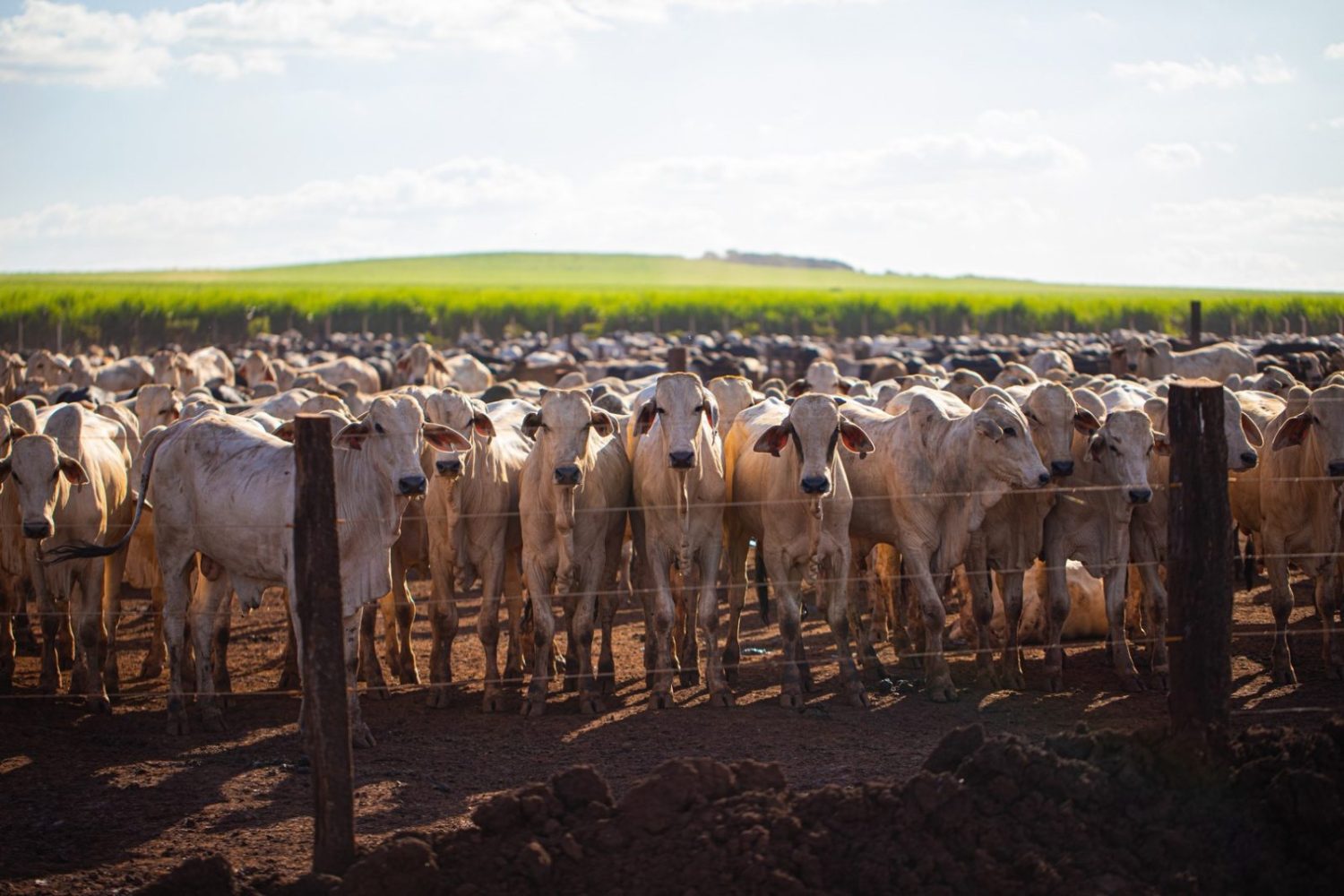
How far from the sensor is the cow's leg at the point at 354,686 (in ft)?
31.5

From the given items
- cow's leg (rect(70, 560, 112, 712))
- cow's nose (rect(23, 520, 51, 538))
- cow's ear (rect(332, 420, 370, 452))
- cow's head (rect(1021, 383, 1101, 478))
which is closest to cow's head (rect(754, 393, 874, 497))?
cow's head (rect(1021, 383, 1101, 478))

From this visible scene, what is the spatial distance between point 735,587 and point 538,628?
190cm

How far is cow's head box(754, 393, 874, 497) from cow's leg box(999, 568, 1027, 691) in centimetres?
179

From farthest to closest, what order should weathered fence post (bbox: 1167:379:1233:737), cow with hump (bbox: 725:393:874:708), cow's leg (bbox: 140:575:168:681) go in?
cow's leg (bbox: 140:575:168:681) → cow with hump (bbox: 725:393:874:708) → weathered fence post (bbox: 1167:379:1233:737)

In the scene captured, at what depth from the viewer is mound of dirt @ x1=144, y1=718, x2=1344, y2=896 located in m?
6.14

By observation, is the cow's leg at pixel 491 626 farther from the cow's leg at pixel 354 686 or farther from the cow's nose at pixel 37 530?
the cow's nose at pixel 37 530

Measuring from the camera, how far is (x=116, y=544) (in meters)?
10.8

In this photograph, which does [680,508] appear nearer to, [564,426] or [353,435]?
[564,426]

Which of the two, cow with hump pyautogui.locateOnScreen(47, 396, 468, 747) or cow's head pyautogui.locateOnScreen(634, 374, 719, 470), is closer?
cow with hump pyautogui.locateOnScreen(47, 396, 468, 747)

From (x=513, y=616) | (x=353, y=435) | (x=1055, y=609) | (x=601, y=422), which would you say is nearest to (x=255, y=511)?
(x=353, y=435)

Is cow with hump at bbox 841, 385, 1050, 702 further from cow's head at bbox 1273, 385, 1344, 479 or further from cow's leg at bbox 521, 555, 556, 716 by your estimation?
cow's leg at bbox 521, 555, 556, 716

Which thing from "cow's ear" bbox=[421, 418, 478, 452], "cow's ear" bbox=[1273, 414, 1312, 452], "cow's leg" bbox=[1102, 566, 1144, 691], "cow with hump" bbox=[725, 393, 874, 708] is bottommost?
"cow's leg" bbox=[1102, 566, 1144, 691]

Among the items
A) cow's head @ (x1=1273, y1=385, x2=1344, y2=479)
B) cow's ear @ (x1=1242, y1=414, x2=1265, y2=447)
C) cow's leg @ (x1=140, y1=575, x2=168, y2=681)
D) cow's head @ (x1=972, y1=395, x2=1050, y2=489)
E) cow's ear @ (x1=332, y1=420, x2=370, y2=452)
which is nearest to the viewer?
cow's ear @ (x1=332, y1=420, x2=370, y2=452)

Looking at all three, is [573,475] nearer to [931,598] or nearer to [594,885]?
[931,598]
